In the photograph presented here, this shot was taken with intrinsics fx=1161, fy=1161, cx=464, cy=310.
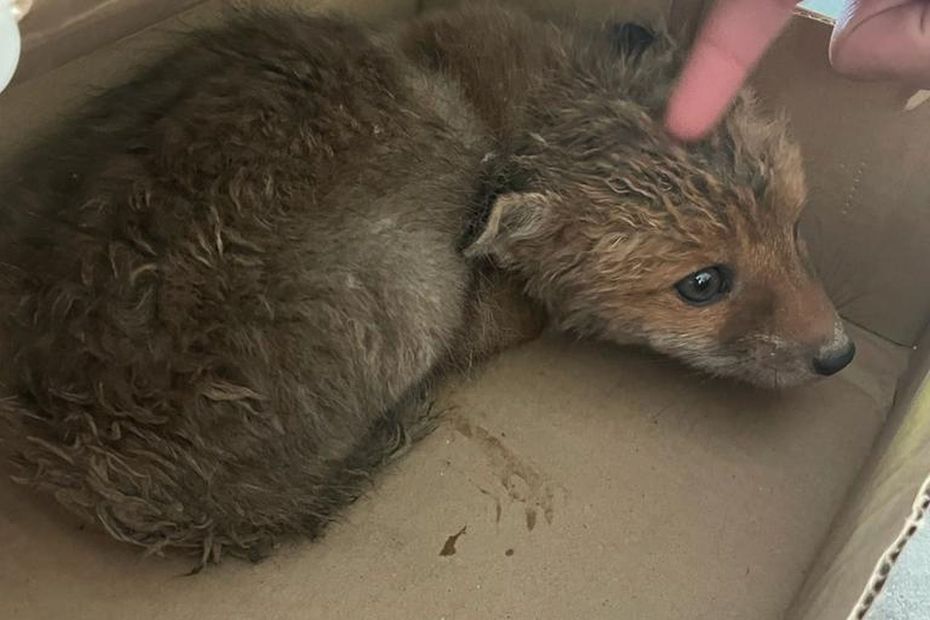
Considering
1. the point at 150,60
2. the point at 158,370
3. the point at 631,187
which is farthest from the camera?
the point at 150,60

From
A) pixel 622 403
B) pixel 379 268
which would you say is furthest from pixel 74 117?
pixel 622 403

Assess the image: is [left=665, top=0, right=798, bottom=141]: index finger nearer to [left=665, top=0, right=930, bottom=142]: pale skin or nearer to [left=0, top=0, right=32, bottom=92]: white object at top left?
[left=665, top=0, right=930, bottom=142]: pale skin

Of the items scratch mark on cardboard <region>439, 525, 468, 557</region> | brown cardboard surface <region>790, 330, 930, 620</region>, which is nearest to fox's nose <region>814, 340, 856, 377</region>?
brown cardboard surface <region>790, 330, 930, 620</region>

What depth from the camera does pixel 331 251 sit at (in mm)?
1828

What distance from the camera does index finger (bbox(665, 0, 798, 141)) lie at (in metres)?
1.76

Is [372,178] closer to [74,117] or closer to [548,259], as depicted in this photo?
[548,259]

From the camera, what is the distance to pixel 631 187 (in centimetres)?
197

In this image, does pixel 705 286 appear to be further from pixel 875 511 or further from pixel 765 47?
pixel 875 511

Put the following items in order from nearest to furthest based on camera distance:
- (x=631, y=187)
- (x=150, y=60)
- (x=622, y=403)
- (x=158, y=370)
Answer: (x=158, y=370)
(x=631, y=187)
(x=150, y=60)
(x=622, y=403)

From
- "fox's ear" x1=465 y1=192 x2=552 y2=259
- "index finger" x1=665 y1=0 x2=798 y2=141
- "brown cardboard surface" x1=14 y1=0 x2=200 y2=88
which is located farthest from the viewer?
"fox's ear" x1=465 y1=192 x2=552 y2=259

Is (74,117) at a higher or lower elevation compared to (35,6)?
lower

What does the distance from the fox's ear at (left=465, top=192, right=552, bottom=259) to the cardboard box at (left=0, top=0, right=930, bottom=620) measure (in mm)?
354

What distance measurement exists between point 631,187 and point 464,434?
58 cm

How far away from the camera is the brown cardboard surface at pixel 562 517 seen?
6.27 ft
